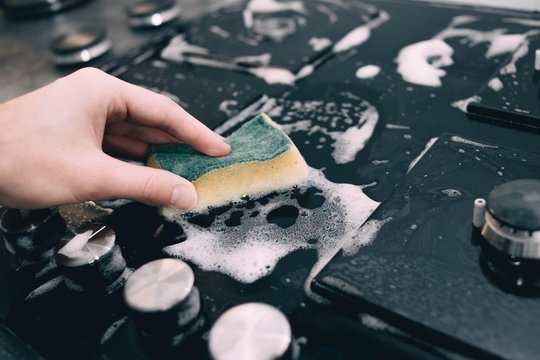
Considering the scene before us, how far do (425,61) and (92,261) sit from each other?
2.35ft

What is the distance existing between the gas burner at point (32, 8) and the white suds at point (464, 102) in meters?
1.18

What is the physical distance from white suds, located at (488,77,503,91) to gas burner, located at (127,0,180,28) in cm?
82

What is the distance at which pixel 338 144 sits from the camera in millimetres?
759

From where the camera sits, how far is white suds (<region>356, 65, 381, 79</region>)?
924 mm

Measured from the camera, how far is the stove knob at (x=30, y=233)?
0.64 meters

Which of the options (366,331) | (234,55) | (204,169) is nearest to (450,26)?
(234,55)

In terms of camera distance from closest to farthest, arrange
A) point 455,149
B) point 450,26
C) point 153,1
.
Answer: point 455,149, point 450,26, point 153,1

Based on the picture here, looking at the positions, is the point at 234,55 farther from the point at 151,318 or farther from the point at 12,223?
the point at 151,318

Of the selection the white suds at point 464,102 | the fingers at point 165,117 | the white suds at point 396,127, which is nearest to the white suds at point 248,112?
the fingers at point 165,117

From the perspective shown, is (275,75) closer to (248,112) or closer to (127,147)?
(248,112)

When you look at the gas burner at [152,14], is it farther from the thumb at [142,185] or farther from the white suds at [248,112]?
the thumb at [142,185]

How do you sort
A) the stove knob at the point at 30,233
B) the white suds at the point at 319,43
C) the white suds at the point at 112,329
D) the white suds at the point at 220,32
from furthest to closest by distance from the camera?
the white suds at the point at 220,32
the white suds at the point at 319,43
the stove knob at the point at 30,233
the white suds at the point at 112,329

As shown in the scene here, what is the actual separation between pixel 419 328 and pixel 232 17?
0.99 metres

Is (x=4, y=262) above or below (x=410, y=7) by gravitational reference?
below
